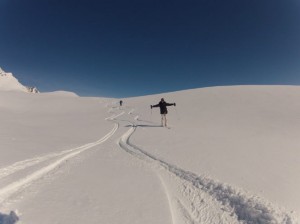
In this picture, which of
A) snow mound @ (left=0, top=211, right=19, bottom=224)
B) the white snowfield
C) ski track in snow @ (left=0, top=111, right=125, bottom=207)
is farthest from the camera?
ski track in snow @ (left=0, top=111, right=125, bottom=207)

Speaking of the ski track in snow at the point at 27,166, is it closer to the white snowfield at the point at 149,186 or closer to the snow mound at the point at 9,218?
the white snowfield at the point at 149,186

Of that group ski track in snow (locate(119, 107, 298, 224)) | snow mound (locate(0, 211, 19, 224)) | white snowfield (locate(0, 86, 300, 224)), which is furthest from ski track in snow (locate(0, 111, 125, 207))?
ski track in snow (locate(119, 107, 298, 224))

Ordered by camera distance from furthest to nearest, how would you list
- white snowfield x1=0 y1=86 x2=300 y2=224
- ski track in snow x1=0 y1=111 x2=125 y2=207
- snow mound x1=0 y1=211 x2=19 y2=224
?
1. ski track in snow x1=0 y1=111 x2=125 y2=207
2. white snowfield x1=0 y1=86 x2=300 y2=224
3. snow mound x1=0 y1=211 x2=19 y2=224

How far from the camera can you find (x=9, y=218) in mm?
3695

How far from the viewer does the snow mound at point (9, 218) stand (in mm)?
3609

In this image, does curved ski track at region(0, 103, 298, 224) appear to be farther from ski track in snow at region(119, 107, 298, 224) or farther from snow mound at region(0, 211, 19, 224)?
snow mound at region(0, 211, 19, 224)

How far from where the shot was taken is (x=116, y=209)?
427cm

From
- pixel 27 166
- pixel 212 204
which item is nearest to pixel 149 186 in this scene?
pixel 212 204

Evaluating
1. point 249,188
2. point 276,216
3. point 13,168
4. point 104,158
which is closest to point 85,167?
point 104,158

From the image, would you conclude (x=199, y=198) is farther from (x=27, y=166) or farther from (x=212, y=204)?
(x=27, y=166)

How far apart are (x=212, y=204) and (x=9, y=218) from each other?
3498mm

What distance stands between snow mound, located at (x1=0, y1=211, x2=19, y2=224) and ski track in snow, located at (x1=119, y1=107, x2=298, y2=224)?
2462 millimetres

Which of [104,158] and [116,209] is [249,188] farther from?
[104,158]

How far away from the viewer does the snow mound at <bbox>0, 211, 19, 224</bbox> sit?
3.61 metres
